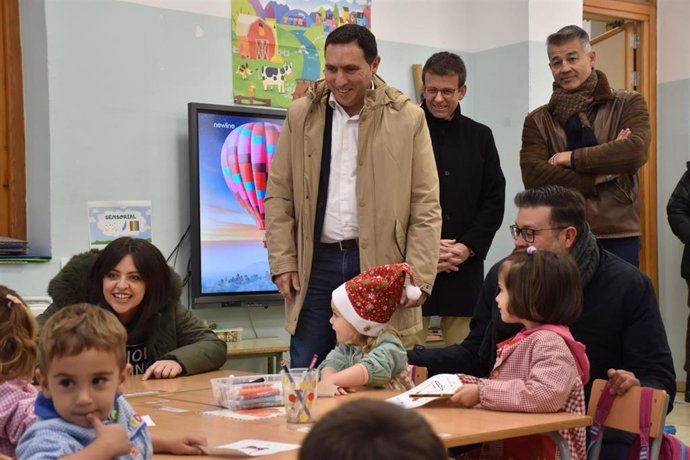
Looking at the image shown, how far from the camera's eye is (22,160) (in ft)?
15.6

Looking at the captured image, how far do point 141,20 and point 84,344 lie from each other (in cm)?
332

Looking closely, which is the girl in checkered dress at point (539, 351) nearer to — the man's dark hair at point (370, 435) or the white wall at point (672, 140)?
the man's dark hair at point (370, 435)

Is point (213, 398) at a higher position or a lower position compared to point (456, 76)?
lower

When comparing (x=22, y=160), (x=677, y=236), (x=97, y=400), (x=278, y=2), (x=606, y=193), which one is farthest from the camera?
(x=677, y=236)

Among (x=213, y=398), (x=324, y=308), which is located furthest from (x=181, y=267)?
(x=213, y=398)

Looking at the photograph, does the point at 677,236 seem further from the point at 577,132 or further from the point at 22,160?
the point at 22,160

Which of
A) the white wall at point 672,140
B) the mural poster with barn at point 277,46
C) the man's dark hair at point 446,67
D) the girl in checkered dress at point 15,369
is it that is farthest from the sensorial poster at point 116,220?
the white wall at point 672,140

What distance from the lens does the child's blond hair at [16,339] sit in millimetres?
2326

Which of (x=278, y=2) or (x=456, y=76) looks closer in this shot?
(x=456, y=76)

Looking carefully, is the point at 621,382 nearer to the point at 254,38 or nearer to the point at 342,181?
the point at 342,181

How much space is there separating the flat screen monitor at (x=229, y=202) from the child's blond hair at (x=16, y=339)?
253 centimetres

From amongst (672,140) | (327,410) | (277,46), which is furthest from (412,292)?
(672,140)

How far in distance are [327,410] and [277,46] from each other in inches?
138

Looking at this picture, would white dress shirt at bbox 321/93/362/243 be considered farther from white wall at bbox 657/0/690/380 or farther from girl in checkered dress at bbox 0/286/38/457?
white wall at bbox 657/0/690/380
